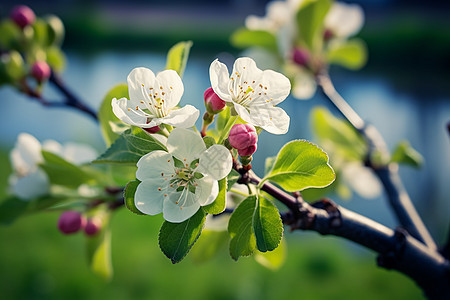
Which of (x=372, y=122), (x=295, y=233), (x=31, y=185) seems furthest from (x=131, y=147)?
(x=372, y=122)

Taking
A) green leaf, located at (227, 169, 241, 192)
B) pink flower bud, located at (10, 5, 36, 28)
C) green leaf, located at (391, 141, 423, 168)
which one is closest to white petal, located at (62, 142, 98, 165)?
pink flower bud, located at (10, 5, 36, 28)

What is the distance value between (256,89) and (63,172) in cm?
26

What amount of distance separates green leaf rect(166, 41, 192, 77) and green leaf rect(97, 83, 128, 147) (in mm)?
51

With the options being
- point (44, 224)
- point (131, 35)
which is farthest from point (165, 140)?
point (131, 35)

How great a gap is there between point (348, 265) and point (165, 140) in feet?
4.20

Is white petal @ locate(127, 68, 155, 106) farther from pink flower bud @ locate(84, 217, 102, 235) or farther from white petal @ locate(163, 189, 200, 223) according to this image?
pink flower bud @ locate(84, 217, 102, 235)

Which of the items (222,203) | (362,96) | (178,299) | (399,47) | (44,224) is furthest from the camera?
(399,47)

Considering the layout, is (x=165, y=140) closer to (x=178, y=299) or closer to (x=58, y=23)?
(x=58, y=23)

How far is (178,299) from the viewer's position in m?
1.23

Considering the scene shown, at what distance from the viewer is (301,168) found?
378 mm

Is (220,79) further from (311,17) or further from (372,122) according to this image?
(372,122)

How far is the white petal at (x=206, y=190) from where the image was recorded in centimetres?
33

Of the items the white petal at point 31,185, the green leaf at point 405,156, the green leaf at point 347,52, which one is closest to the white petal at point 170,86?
the white petal at point 31,185

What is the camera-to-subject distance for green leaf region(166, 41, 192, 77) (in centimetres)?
41
